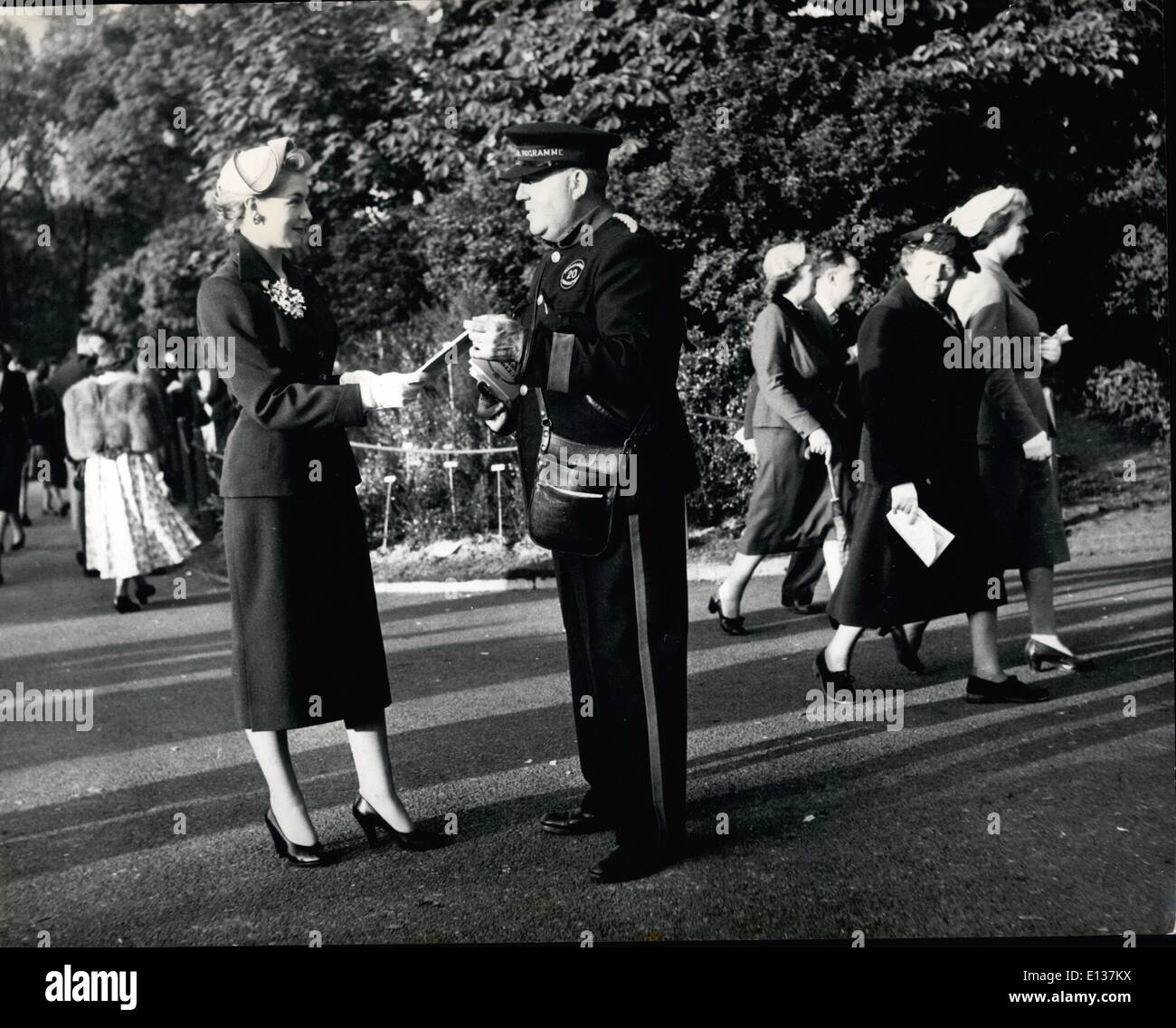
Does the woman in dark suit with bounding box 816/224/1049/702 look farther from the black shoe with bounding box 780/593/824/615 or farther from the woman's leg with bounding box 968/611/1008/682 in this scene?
the black shoe with bounding box 780/593/824/615

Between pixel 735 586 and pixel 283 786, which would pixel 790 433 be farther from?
pixel 283 786

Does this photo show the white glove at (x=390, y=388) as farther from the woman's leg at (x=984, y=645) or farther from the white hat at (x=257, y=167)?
the woman's leg at (x=984, y=645)

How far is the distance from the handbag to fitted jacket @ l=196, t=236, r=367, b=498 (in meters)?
0.59

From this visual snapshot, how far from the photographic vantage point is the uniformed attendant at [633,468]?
4.16m

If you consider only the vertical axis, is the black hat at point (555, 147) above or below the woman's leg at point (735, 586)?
above

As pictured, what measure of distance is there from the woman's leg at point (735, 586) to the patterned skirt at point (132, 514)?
4242 mm

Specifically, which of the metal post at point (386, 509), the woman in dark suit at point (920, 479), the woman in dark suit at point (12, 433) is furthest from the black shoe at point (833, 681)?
the woman in dark suit at point (12, 433)

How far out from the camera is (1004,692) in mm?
6023

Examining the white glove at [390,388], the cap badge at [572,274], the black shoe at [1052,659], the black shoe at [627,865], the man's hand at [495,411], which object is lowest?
the black shoe at [1052,659]

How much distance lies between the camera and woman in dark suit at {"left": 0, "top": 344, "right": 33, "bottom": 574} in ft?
37.2

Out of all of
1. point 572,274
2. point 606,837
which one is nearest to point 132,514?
point 606,837

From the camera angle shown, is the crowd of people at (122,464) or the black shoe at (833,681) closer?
the black shoe at (833,681)

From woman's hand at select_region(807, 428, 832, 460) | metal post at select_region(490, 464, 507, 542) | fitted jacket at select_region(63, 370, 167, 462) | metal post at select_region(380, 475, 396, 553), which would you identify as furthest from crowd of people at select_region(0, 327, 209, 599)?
woman's hand at select_region(807, 428, 832, 460)

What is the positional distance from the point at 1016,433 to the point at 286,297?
3.57 m
